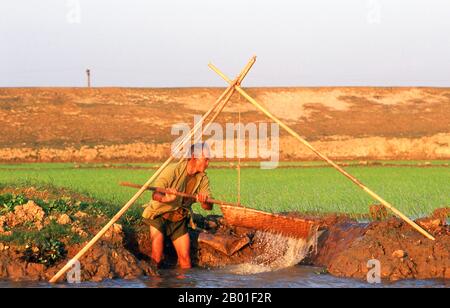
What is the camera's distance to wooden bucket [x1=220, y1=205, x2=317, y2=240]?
9438 mm

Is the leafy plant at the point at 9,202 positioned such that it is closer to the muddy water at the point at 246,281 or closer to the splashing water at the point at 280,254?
the muddy water at the point at 246,281

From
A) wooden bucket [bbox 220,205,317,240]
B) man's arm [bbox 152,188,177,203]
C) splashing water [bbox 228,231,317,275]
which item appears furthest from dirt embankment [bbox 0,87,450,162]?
man's arm [bbox 152,188,177,203]

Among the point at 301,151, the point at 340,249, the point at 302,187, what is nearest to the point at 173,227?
the point at 340,249

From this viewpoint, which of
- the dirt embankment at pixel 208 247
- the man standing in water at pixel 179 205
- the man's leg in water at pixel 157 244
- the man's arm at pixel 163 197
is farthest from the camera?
the man's leg in water at pixel 157 244

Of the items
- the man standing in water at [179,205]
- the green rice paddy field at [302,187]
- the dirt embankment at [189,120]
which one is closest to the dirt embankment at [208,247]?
the man standing in water at [179,205]

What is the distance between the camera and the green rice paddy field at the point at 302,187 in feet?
46.1

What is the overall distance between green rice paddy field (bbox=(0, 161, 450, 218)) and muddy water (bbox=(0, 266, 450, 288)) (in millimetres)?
1839

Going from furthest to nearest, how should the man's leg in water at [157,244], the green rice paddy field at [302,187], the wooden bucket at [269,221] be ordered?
the green rice paddy field at [302,187], the wooden bucket at [269,221], the man's leg in water at [157,244]

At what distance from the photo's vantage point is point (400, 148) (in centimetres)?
3944

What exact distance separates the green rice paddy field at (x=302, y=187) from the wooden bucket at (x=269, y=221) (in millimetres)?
1531

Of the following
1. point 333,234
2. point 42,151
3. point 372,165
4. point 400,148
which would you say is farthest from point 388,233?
point 400,148

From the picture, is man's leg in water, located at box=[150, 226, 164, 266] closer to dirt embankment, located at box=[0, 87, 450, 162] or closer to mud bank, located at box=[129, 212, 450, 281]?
mud bank, located at box=[129, 212, 450, 281]
